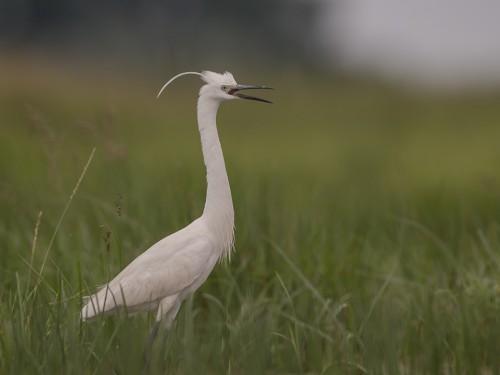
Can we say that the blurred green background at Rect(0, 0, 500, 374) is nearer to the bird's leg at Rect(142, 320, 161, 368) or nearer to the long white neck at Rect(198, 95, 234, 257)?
the bird's leg at Rect(142, 320, 161, 368)

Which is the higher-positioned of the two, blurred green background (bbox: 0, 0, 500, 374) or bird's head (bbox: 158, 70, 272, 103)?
bird's head (bbox: 158, 70, 272, 103)

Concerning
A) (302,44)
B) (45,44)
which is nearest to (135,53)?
(45,44)

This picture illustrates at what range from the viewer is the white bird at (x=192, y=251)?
12.3 feet

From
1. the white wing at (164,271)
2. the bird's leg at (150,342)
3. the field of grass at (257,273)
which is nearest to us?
the field of grass at (257,273)

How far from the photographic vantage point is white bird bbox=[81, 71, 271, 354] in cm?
375

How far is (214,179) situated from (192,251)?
34 centimetres

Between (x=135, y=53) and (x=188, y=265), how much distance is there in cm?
2026

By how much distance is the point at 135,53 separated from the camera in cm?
2345

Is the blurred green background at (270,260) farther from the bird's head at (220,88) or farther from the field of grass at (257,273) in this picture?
the bird's head at (220,88)

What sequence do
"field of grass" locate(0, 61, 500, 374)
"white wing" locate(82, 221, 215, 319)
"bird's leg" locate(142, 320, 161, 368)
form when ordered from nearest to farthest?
"field of grass" locate(0, 61, 500, 374)
"bird's leg" locate(142, 320, 161, 368)
"white wing" locate(82, 221, 215, 319)

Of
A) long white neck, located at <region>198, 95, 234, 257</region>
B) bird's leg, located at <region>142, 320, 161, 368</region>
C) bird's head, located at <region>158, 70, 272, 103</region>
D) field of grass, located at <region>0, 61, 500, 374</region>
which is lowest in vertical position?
bird's leg, located at <region>142, 320, 161, 368</region>

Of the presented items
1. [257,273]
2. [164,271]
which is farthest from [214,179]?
[257,273]

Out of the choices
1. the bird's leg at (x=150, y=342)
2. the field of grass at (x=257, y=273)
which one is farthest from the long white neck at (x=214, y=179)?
the bird's leg at (x=150, y=342)

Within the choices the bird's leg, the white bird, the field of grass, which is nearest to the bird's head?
the white bird
